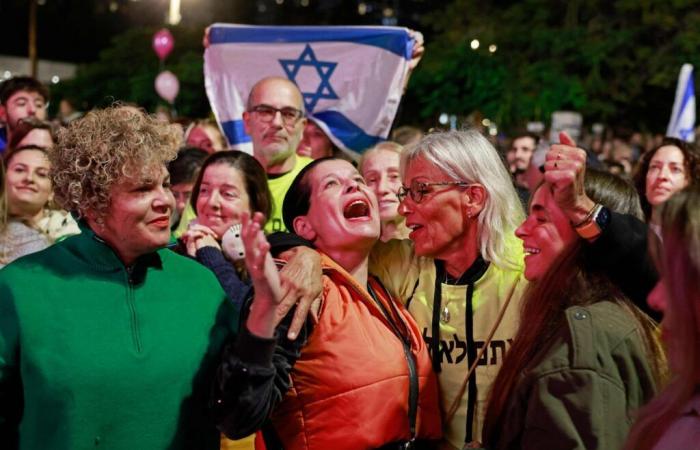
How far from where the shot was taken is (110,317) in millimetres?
3043

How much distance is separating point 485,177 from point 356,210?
0.53 m

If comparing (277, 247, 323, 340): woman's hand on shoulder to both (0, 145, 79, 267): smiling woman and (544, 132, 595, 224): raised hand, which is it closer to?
(544, 132, 595, 224): raised hand

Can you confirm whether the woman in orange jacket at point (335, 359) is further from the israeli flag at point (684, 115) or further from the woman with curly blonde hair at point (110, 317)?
the israeli flag at point (684, 115)

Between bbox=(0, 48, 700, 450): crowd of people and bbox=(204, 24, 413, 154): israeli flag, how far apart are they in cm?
366

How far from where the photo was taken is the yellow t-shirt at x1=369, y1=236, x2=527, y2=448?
367cm

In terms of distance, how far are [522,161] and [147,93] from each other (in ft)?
79.6

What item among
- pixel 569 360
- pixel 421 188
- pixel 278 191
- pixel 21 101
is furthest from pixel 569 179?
pixel 21 101

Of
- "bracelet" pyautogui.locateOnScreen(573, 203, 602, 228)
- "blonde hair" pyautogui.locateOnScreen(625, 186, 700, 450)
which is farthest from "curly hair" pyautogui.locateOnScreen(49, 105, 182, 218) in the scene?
"blonde hair" pyautogui.locateOnScreen(625, 186, 700, 450)

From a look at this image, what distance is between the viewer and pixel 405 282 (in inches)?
156

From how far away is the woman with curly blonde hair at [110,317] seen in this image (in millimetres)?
2955

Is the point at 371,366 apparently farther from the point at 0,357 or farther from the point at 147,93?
the point at 147,93

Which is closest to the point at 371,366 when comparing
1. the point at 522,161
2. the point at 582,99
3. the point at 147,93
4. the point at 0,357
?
the point at 0,357

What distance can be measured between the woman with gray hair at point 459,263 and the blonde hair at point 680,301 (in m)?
1.38

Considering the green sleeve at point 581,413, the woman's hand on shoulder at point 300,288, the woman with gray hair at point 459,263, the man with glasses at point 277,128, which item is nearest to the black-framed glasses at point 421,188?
the woman with gray hair at point 459,263
